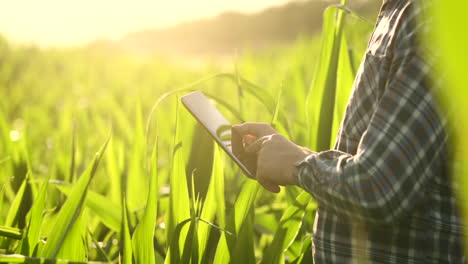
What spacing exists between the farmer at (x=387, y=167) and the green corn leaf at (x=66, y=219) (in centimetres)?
26

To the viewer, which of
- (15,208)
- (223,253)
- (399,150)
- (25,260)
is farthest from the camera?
(15,208)

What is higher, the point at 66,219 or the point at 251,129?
the point at 251,129

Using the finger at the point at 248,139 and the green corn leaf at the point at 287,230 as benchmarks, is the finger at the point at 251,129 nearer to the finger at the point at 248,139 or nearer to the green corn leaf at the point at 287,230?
the finger at the point at 248,139

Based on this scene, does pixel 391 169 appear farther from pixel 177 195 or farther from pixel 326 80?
pixel 326 80

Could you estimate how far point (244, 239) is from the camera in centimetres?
70

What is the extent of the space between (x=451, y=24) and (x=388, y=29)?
0.47 metres

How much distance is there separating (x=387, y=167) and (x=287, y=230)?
32 cm

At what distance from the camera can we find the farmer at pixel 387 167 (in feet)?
1.53

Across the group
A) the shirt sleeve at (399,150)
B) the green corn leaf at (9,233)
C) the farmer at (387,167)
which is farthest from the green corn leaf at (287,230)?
the green corn leaf at (9,233)

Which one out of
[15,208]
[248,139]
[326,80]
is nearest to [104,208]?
[15,208]

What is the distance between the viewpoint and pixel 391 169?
47cm

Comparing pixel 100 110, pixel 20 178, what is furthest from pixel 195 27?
pixel 20 178

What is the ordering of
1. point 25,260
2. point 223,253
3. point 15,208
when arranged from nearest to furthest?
point 25,260, point 223,253, point 15,208

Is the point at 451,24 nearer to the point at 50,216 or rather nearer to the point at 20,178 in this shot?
the point at 50,216
